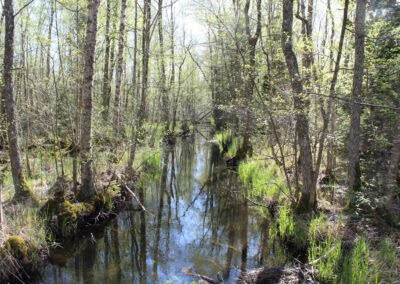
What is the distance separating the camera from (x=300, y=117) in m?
5.85

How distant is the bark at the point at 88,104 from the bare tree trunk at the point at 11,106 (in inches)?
44.3

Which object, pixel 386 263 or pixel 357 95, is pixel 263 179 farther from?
pixel 386 263

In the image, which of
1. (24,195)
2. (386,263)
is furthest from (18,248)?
(386,263)

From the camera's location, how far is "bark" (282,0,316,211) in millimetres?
5741

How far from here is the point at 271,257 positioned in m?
5.35

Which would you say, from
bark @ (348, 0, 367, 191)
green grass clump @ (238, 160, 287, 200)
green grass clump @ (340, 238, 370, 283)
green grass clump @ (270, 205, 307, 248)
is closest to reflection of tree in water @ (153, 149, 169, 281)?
green grass clump @ (270, 205, 307, 248)

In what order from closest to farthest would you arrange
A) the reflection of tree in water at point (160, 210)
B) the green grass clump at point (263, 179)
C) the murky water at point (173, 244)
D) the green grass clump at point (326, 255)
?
the green grass clump at point (326, 255), the murky water at point (173, 244), the reflection of tree in water at point (160, 210), the green grass clump at point (263, 179)

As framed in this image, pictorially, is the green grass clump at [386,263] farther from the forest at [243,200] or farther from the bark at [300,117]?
the bark at [300,117]

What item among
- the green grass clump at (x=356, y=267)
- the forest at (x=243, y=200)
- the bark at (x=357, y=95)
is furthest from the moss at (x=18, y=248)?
the bark at (x=357, y=95)

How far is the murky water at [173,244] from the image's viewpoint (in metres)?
4.89

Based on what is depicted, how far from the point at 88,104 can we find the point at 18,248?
3.18m

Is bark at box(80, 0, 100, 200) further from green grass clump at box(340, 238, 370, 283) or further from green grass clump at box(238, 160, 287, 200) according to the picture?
green grass clump at box(340, 238, 370, 283)

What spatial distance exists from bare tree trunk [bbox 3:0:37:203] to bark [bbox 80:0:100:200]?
3.70 feet

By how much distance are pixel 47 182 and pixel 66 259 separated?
2.81 m
